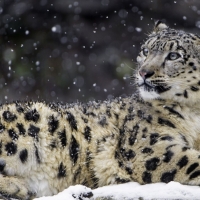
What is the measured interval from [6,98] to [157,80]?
6.16 metres

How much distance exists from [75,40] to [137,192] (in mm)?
8922

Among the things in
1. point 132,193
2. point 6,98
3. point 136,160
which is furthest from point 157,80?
point 6,98

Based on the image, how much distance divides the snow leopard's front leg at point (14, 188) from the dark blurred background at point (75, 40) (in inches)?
284

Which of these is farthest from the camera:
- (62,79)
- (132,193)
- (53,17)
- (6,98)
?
(53,17)

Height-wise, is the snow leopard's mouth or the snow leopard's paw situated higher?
the snow leopard's mouth

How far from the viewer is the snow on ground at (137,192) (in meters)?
5.54

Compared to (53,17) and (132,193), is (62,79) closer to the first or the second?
(53,17)

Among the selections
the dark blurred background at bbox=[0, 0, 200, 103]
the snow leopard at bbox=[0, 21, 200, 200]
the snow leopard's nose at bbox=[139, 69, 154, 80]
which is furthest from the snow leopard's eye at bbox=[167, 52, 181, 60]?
the dark blurred background at bbox=[0, 0, 200, 103]

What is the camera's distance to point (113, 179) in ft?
20.5

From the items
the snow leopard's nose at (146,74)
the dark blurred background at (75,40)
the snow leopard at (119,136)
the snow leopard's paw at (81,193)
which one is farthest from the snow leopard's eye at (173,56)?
the dark blurred background at (75,40)

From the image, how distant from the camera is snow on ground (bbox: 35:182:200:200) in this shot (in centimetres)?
554

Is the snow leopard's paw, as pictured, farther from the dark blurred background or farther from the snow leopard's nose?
the dark blurred background

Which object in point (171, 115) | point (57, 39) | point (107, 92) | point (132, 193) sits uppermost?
point (57, 39)

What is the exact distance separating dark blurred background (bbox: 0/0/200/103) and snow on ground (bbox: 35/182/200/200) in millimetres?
7460
